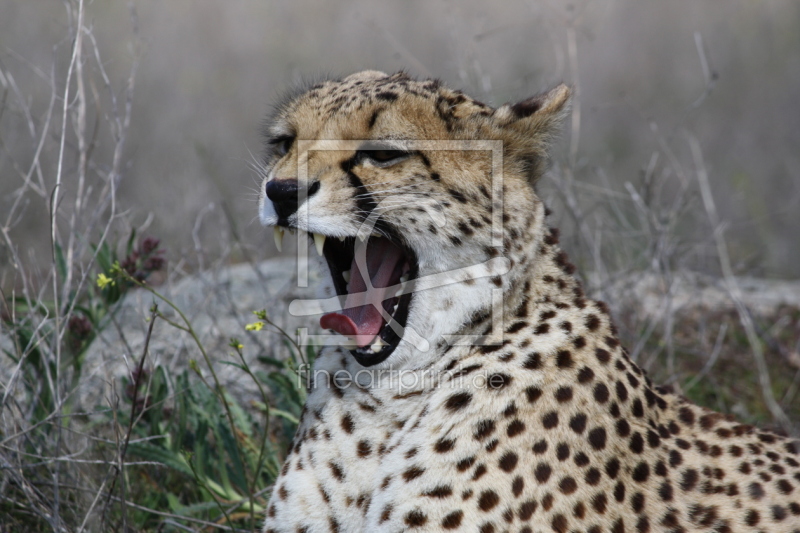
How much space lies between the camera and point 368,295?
2.32 metres

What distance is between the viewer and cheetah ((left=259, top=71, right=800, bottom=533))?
209cm

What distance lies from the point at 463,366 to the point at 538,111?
753mm

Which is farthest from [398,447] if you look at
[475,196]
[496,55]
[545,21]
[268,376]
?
[496,55]

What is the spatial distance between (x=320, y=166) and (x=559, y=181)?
8.30 ft

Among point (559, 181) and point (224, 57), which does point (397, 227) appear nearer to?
point (559, 181)

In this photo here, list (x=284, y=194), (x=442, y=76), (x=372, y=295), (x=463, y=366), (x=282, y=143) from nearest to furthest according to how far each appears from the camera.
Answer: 1. (x=284, y=194)
2. (x=463, y=366)
3. (x=372, y=295)
4. (x=282, y=143)
5. (x=442, y=76)

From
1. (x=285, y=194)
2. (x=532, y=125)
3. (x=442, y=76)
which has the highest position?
(x=442, y=76)

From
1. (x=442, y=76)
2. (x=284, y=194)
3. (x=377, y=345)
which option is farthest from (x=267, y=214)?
(x=442, y=76)

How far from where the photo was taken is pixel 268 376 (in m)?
3.30

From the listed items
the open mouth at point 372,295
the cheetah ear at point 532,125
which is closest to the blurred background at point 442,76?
the open mouth at point 372,295

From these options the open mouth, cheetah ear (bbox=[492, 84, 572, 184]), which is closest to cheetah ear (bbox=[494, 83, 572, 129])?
cheetah ear (bbox=[492, 84, 572, 184])

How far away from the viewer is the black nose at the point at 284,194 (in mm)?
2105

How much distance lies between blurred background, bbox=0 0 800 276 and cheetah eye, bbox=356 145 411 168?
4.21 metres

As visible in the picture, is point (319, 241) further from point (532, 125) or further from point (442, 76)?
point (442, 76)
